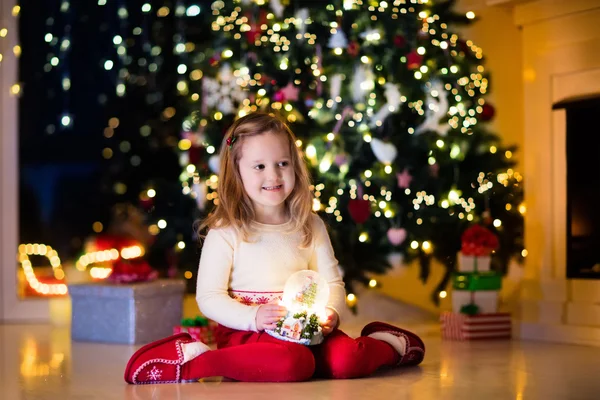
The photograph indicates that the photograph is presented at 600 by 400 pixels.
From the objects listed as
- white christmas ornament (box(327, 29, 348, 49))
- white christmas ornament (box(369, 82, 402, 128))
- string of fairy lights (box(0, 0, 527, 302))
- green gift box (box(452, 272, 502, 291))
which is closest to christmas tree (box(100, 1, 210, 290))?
string of fairy lights (box(0, 0, 527, 302))

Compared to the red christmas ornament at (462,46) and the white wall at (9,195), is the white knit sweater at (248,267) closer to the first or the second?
the red christmas ornament at (462,46)

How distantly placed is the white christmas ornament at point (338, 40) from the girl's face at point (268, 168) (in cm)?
131

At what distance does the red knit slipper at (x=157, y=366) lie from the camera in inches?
101

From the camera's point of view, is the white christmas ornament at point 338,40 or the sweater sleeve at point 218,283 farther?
the white christmas ornament at point 338,40

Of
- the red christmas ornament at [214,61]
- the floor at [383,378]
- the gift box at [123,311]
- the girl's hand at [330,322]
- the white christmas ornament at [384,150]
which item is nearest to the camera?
the floor at [383,378]

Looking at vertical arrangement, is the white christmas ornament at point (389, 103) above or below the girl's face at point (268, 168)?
above

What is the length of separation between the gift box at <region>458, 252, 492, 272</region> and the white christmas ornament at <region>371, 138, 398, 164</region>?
19.1 inches

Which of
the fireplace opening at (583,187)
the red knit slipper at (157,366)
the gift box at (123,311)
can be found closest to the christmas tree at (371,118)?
the fireplace opening at (583,187)

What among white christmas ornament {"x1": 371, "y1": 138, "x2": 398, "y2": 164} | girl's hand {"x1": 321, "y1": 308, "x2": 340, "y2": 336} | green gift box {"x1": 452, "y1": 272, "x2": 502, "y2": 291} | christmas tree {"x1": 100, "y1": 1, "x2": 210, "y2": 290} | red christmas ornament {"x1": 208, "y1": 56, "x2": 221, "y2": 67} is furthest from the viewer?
christmas tree {"x1": 100, "y1": 1, "x2": 210, "y2": 290}

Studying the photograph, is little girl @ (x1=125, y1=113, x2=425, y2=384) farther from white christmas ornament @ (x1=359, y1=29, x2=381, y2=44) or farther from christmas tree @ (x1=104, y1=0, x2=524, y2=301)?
white christmas ornament @ (x1=359, y1=29, x2=381, y2=44)

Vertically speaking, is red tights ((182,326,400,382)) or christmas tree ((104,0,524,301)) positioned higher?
christmas tree ((104,0,524,301))

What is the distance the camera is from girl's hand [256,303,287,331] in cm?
261

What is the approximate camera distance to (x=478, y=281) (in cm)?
387

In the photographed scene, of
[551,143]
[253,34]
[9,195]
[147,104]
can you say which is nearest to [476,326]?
[551,143]
